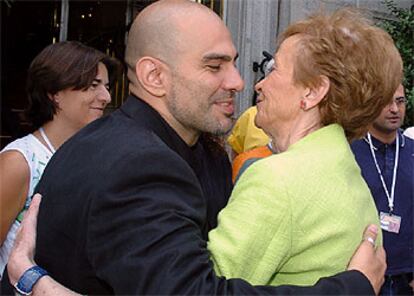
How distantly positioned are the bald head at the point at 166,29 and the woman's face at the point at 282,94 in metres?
0.24

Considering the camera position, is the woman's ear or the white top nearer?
the white top

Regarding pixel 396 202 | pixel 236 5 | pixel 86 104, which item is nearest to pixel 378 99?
pixel 86 104

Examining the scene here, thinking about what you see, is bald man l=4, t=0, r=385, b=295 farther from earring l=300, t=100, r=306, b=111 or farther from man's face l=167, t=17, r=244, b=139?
earring l=300, t=100, r=306, b=111

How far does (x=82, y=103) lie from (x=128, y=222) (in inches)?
81.6

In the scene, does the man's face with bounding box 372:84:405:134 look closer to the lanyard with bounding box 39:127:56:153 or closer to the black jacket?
the lanyard with bounding box 39:127:56:153

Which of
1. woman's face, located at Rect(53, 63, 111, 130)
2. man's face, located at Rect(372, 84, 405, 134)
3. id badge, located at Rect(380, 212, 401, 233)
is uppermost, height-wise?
woman's face, located at Rect(53, 63, 111, 130)

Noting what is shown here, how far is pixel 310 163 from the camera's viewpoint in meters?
1.56

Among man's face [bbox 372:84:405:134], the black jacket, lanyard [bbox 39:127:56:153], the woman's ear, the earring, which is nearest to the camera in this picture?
the black jacket

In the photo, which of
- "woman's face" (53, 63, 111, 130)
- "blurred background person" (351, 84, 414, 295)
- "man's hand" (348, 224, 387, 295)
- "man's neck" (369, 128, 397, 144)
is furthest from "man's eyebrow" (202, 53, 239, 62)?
"man's neck" (369, 128, 397, 144)

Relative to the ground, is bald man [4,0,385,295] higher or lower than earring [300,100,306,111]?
lower

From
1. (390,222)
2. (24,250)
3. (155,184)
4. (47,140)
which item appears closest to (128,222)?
(155,184)

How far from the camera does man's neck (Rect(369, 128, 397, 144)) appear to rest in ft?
13.2

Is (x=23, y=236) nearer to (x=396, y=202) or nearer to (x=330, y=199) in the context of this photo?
(x=330, y=199)

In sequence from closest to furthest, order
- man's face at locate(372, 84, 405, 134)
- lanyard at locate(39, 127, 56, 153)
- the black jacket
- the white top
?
the black jacket
the white top
lanyard at locate(39, 127, 56, 153)
man's face at locate(372, 84, 405, 134)
